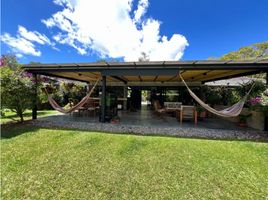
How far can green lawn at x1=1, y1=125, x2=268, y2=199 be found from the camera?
2664 mm

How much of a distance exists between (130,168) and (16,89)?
585 centimetres

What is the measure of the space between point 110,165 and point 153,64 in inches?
171

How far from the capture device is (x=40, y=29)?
17281 mm

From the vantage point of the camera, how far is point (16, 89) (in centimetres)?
634

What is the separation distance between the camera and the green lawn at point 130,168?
2664mm

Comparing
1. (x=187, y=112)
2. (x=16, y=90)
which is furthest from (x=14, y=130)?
(x=187, y=112)

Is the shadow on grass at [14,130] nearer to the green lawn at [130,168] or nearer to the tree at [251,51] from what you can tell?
the green lawn at [130,168]

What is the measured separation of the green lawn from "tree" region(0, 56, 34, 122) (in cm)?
183

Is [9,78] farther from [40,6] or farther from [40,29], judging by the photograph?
[40,29]

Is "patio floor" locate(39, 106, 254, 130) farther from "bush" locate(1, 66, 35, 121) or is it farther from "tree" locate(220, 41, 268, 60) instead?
"tree" locate(220, 41, 268, 60)

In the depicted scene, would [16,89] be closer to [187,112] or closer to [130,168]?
[130,168]

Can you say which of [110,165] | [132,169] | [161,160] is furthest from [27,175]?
[161,160]

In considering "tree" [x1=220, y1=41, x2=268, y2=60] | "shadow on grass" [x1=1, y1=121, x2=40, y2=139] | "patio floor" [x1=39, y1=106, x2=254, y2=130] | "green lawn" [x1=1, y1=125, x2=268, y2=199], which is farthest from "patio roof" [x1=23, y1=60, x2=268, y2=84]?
"tree" [x1=220, y1=41, x2=268, y2=60]

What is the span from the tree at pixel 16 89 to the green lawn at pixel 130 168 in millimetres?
1831
